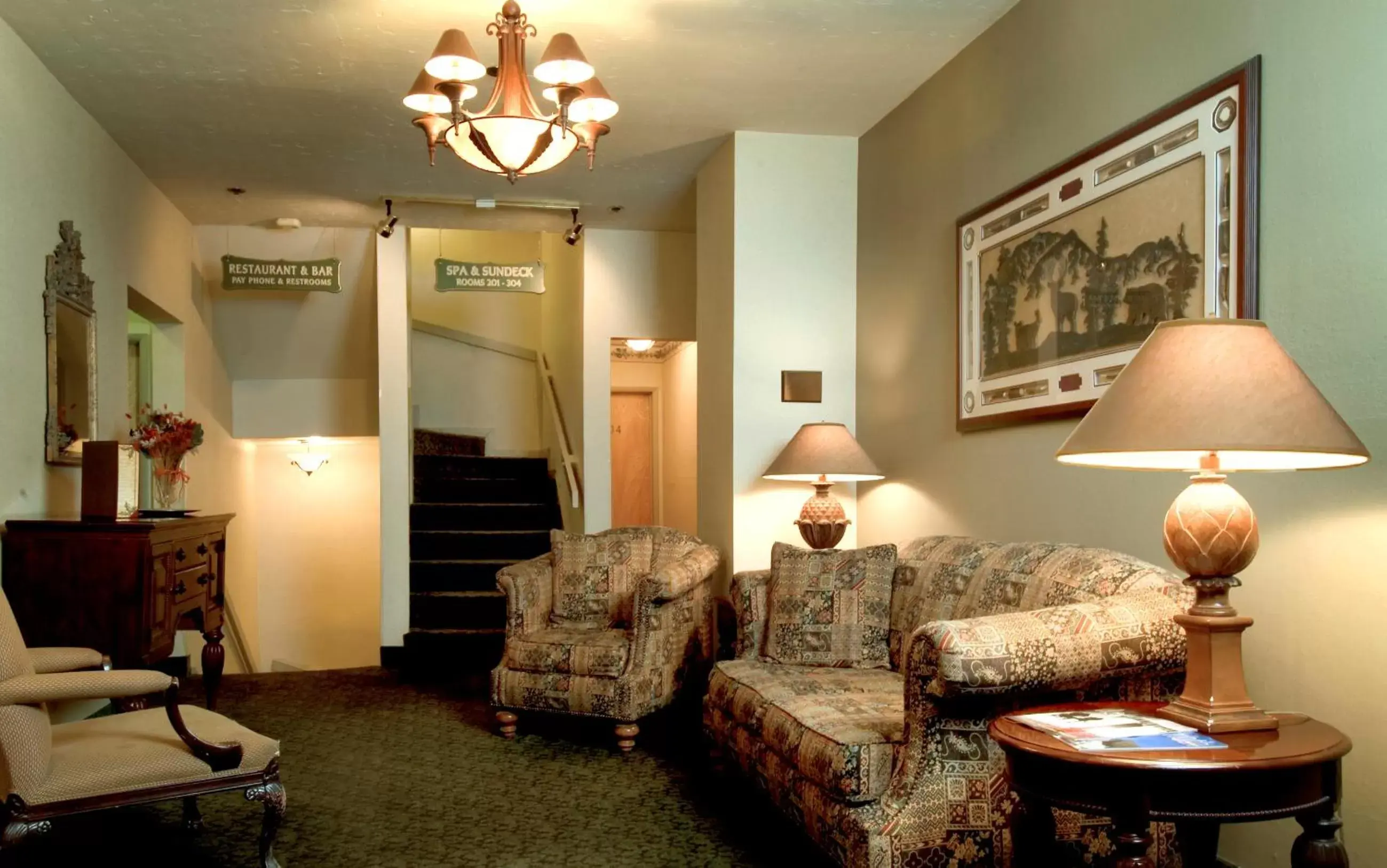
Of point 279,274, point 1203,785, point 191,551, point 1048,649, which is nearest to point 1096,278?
point 1048,649

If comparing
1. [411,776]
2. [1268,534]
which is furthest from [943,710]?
[411,776]

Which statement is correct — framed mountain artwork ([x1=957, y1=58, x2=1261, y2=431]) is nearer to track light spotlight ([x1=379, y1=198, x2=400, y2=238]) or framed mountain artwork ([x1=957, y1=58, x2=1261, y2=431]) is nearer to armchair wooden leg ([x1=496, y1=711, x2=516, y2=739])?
armchair wooden leg ([x1=496, y1=711, x2=516, y2=739])

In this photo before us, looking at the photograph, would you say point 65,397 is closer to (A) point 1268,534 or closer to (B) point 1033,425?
(B) point 1033,425

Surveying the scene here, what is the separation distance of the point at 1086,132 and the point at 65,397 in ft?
13.2

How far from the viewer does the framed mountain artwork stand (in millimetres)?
2559

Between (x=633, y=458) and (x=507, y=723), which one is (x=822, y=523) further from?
(x=633, y=458)

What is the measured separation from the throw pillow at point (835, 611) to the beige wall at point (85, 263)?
110 inches

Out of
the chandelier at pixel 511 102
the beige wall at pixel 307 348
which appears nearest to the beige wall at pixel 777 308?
the chandelier at pixel 511 102

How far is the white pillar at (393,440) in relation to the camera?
20.6 feet

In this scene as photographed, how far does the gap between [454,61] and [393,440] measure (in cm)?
378

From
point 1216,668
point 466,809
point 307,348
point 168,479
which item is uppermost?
point 307,348

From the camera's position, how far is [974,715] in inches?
92.7

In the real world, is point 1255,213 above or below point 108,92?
below

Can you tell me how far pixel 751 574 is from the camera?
3.87m
